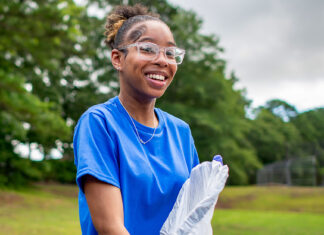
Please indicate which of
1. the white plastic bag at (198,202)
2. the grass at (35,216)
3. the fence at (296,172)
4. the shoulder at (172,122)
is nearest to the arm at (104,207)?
the white plastic bag at (198,202)

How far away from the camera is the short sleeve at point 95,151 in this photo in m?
1.28

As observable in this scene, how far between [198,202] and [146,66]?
0.57 m

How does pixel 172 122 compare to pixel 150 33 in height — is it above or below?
below

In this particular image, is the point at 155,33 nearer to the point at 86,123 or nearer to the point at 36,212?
the point at 86,123

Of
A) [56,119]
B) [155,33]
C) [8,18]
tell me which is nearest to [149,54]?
[155,33]

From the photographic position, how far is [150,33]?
156 cm

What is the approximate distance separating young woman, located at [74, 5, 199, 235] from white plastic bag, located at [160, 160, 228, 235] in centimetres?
9

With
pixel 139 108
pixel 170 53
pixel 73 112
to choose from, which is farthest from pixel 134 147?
pixel 73 112

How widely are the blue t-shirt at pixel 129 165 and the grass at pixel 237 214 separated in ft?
23.9

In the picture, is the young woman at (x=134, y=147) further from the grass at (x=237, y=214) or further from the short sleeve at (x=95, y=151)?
the grass at (x=237, y=214)

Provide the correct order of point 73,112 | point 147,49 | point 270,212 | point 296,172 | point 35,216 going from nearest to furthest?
point 147,49
point 35,216
point 270,212
point 73,112
point 296,172

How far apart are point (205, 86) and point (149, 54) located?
2225cm

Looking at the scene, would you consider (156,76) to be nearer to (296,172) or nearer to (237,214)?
(237,214)

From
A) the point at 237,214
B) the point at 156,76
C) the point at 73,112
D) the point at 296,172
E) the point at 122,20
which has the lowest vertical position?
the point at 237,214
